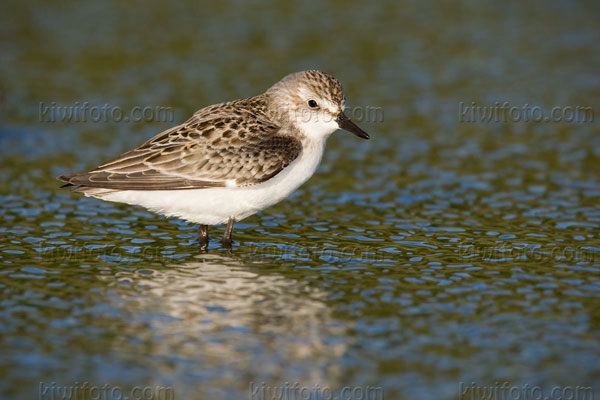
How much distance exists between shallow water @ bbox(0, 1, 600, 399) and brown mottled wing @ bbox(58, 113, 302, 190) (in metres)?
1.11

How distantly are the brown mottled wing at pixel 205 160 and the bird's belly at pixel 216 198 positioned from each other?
118 mm

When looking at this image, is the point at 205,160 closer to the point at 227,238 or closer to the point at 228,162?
the point at 228,162

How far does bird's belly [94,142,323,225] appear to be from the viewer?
12758 mm

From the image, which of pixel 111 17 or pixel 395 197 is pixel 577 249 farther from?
pixel 111 17

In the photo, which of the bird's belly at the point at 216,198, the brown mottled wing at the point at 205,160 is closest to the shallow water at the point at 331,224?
the bird's belly at the point at 216,198

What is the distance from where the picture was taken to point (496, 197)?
51.0 ft

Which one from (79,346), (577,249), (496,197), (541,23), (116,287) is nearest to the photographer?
(79,346)

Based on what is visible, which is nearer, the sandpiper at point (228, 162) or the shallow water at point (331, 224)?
the shallow water at point (331, 224)

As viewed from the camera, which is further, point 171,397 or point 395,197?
point 395,197

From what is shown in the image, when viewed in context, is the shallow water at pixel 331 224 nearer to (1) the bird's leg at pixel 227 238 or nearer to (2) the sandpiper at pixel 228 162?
(1) the bird's leg at pixel 227 238

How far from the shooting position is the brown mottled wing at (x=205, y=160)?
1266 centimetres

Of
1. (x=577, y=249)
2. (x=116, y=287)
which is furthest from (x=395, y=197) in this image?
(x=116, y=287)

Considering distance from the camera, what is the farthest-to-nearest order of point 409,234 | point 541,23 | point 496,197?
point 541,23, point 496,197, point 409,234

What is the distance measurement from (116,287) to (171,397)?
326cm
